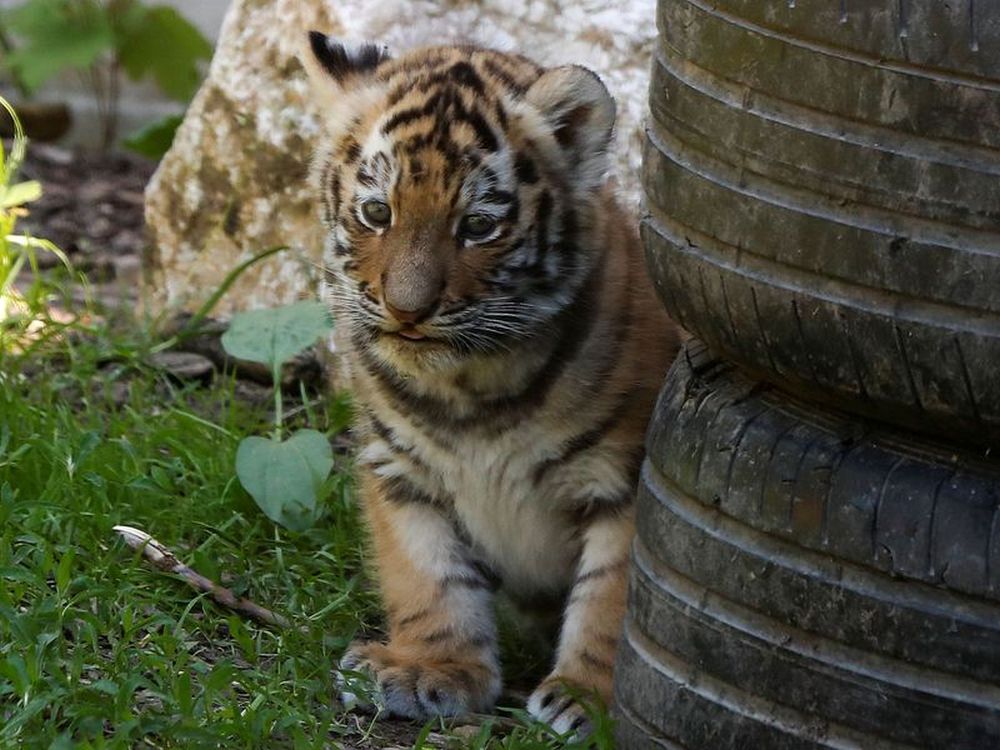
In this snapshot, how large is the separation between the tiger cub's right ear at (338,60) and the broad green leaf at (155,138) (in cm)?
370

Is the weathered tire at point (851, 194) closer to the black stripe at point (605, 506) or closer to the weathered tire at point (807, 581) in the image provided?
the weathered tire at point (807, 581)

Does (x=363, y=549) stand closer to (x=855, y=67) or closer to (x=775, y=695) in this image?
(x=775, y=695)

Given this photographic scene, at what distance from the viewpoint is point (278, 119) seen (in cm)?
581

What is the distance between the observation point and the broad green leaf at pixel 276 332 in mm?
4941

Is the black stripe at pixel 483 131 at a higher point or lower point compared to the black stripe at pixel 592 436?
higher

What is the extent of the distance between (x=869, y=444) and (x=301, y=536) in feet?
6.97

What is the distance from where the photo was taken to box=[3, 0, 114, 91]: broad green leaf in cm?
812

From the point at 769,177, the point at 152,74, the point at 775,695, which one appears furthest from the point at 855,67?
the point at 152,74

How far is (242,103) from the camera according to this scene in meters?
5.89

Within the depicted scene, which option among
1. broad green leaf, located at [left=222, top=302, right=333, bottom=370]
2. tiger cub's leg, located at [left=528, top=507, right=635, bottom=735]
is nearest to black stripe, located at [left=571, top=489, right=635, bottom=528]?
tiger cub's leg, located at [left=528, top=507, right=635, bottom=735]

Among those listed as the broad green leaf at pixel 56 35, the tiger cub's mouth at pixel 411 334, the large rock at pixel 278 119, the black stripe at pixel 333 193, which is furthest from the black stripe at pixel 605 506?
the broad green leaf at pixel 56 35

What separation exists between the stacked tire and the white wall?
646 cm

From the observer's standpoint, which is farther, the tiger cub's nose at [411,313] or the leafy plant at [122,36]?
the leafy plant at [122,36]

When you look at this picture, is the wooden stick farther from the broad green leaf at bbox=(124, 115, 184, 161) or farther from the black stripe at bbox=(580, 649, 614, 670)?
the broad green leaf at bbox=(124, 115, 184, 161)
